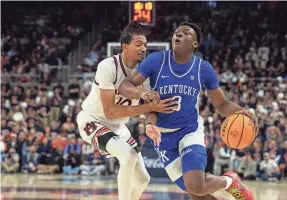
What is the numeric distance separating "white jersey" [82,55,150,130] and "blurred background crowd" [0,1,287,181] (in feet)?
24.5

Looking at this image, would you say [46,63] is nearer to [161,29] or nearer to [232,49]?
[161,29]

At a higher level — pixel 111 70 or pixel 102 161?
pixel 111 70

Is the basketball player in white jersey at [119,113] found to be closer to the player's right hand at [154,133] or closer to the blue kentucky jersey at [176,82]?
the blue kentucky jersey at [176,82]

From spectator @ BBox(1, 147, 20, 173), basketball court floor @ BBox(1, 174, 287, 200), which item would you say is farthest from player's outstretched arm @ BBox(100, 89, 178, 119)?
spectator @ BBox(1, 147, 20, 173)

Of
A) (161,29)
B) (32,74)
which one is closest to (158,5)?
(161,29)

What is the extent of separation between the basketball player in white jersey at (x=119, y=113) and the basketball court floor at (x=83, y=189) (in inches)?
116

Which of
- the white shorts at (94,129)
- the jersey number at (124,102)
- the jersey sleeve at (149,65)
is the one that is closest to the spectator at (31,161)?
the white shorts at (94,129)

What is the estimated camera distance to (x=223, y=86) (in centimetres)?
1758

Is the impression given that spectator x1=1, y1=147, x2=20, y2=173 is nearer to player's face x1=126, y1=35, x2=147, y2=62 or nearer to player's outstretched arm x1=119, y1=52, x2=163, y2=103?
player's face x1=126, y1=35, x2=147, y2=62

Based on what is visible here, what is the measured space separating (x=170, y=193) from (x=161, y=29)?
Answer: 490 inches

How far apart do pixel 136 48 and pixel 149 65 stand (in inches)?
Result: 19.3

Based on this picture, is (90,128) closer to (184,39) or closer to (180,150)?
(180,150)

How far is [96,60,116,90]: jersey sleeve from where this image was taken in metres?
6.67

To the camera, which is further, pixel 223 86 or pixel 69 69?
pixel 69 69
